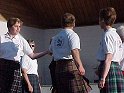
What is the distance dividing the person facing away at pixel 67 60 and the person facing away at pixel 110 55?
448mm

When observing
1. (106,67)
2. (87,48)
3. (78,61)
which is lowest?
(106,67)

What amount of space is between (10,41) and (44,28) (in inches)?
424

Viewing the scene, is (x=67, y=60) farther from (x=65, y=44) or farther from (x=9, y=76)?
(x=9, y=76)

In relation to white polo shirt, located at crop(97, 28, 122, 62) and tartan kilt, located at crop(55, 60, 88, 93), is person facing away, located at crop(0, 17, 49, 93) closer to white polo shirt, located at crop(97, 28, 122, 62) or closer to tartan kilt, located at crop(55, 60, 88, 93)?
tartan kilt, located at crop(55, 60, 88, 93)

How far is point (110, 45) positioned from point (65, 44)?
67 centimetres

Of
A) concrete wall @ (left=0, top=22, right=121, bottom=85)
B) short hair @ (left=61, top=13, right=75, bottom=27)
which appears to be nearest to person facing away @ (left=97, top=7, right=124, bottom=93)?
short hair @ (left=61, top=13, right=75, bottom=27)

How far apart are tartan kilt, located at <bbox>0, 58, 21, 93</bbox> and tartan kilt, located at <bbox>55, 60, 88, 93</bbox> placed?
0.73 meters

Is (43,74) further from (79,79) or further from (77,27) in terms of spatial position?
(79,79)

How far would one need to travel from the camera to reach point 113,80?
445 cm

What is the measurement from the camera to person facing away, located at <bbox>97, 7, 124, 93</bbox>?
172 inches

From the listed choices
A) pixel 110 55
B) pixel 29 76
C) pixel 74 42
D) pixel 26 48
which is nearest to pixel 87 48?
pixel 29 76

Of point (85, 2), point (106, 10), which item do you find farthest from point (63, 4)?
point (106, 10)

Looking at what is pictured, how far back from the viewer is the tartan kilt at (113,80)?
14.5 feet

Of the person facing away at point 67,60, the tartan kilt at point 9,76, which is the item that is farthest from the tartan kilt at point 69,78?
the tartan kilt at point 9,76
